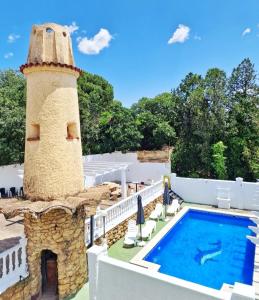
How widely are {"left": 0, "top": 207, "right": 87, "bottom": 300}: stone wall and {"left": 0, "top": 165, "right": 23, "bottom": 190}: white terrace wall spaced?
16.1 m

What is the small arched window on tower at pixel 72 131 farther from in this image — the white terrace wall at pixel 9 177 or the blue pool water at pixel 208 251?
the white terrace wall at pixel 9 177

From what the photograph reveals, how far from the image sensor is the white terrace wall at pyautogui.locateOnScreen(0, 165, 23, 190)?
2405 centimetres

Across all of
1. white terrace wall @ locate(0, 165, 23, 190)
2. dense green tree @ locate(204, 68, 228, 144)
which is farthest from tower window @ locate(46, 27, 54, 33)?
dense green tree @ locate(204, 68, 228, 144)

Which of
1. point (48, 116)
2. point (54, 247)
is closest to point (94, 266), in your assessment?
point (54, 247)

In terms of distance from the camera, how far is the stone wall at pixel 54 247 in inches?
366

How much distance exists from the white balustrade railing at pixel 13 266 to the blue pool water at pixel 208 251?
21.6 feet

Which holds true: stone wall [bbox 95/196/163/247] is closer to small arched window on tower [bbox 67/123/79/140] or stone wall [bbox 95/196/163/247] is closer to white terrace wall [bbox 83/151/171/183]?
small arched window on tower [bbox 67/123/79/140]

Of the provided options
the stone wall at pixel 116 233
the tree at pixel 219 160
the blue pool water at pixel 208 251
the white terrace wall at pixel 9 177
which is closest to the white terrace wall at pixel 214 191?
the blue pool water at pixel 208 251

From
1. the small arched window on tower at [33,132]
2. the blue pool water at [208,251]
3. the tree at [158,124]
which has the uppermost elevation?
the tree at [158,124]

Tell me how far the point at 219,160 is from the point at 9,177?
2233cm

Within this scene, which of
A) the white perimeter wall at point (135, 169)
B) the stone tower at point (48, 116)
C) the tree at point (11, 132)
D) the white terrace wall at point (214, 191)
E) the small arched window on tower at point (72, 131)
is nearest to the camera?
Answer: the stone tower at point (48, 116)

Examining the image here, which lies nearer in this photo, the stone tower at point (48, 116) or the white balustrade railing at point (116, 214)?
the stone tower at point (48, 116)

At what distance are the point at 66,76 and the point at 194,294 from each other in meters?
8.61

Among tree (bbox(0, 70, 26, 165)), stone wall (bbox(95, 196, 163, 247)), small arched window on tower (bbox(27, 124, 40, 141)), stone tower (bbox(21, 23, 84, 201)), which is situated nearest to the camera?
stone tower (bbox(21, 23, 84, 201))
